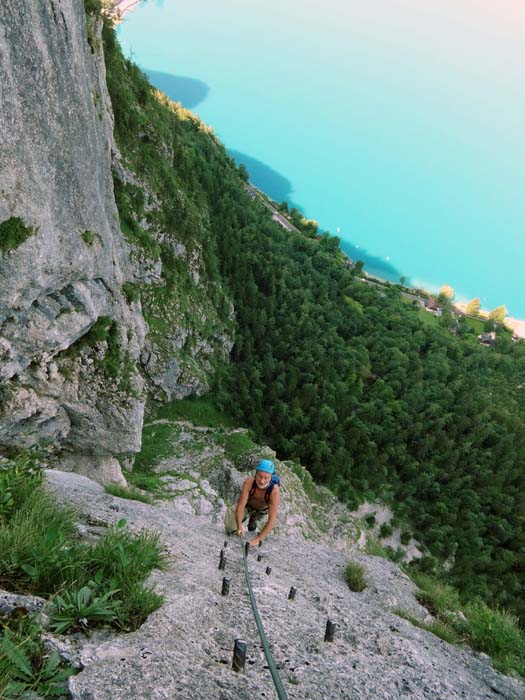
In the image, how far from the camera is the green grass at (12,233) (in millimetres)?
10484

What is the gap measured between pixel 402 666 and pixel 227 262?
41.4 meters

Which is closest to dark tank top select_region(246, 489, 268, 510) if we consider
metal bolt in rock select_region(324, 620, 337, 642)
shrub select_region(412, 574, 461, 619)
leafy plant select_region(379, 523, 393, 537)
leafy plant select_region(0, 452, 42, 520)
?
→ metal bolt in rock select_region(324, 620, 337, 642)

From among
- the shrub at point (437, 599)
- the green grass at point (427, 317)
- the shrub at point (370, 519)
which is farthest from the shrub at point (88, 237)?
the green grass at point (427, 317)

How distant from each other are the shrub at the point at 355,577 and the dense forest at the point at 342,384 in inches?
1063

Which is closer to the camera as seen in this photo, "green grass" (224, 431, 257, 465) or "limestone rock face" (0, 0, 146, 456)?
"limestone rock face" (0, 0, 146, 456)

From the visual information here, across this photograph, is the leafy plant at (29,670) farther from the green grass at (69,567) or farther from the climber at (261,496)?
the climber at (261,496)

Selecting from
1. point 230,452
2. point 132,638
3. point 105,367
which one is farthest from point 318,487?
point 132,638

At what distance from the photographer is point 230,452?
101ft

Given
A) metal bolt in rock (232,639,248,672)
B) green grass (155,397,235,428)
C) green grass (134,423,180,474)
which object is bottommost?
green grass (134,423,180,474)

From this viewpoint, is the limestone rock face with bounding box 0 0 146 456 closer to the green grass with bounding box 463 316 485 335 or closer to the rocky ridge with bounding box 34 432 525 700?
the rocky ridge with bounding box 34 432 525 700

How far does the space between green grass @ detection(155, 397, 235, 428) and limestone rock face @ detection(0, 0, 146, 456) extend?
47.4 feet

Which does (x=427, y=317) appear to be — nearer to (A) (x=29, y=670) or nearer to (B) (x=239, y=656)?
(B) (x=239, y=656)

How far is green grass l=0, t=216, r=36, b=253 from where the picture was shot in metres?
10.5

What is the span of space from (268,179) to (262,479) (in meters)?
110
